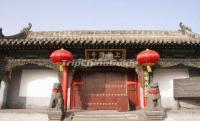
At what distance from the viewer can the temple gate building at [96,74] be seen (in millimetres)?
7984

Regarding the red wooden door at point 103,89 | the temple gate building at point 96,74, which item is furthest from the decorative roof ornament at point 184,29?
the red wooden door at point 103,89

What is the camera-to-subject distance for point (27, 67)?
8.57 meters

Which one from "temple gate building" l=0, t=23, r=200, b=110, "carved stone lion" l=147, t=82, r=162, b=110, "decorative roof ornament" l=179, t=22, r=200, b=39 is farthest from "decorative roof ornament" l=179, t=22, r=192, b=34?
"carved stone lion" l=147, t=82, r=162, b=110

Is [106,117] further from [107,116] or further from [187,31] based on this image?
[187,31]

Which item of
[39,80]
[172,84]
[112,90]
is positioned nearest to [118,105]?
[112,90]

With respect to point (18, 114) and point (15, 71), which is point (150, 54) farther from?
point (15, 71)

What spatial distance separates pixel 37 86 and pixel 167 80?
17.1 ft

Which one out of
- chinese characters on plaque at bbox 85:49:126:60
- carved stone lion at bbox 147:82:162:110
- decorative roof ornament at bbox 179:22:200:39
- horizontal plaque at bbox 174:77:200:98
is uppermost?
decorative roof ornament at bbox 179:22:200:39

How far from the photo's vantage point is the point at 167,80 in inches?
330

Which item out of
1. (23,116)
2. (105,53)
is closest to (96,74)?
(105,53)

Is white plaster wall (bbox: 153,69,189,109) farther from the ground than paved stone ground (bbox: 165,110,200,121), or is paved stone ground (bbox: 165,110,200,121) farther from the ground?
white plaster wall (bbox: 153,69,189,109)

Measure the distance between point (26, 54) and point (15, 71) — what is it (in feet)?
3.04

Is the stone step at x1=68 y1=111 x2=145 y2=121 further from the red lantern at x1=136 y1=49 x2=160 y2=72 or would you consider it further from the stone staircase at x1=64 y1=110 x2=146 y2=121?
the red lantern at x1=136 y1=49 x2=160 y2=72

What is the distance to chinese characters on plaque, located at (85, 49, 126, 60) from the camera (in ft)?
26.6
